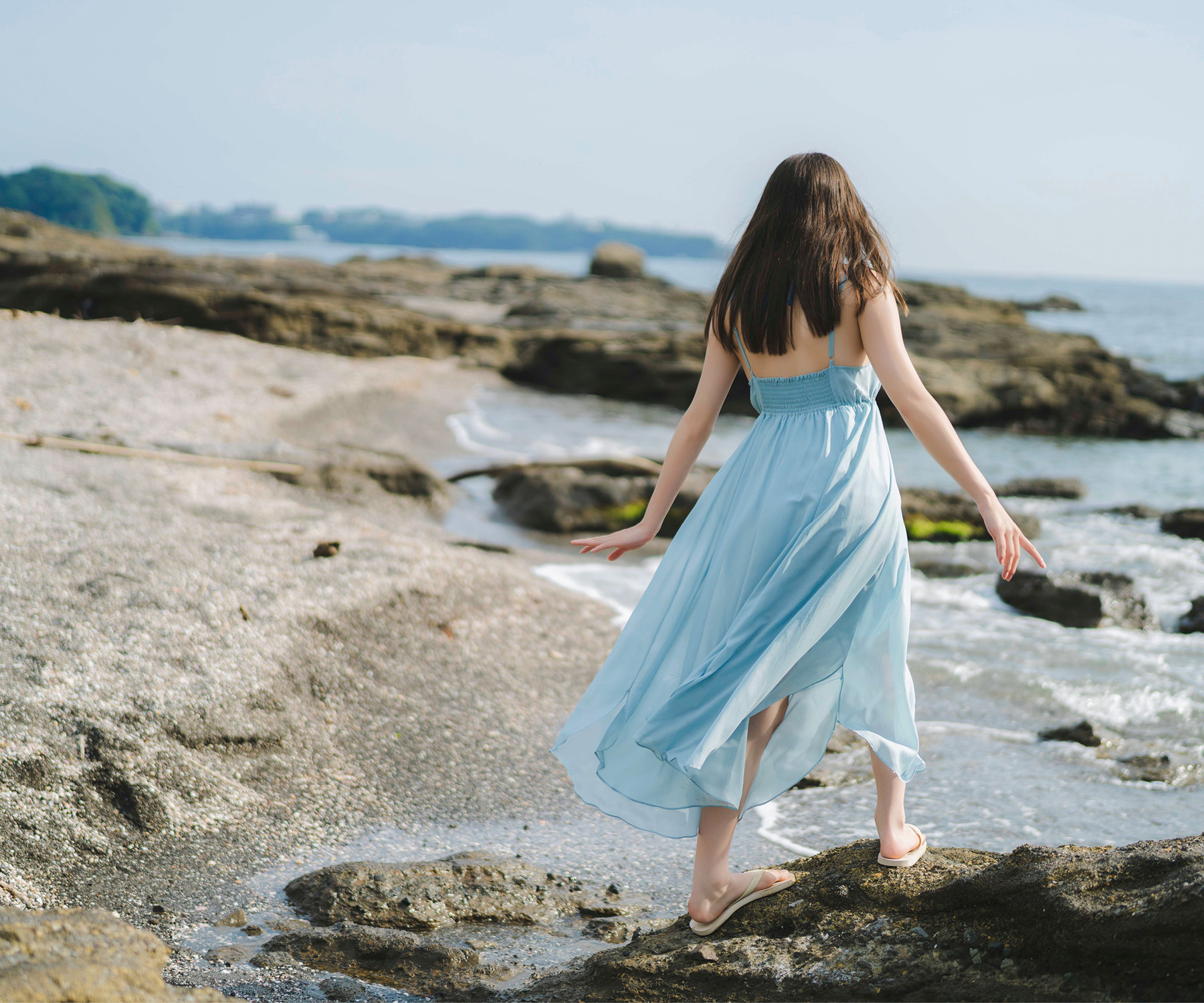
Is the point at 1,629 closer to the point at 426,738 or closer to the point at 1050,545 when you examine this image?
the point at 426,738

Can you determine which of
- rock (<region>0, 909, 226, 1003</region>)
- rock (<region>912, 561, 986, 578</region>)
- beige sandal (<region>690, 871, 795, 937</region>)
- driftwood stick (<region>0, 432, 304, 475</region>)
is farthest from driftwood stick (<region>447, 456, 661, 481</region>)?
rock (<region>0, 909, 226, 1003</region>)

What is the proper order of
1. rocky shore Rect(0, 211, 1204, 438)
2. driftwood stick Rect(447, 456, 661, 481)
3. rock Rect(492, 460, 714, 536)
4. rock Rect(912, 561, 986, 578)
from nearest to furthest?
rock Rect(912, 561, 986, 578) → rock Rect(492, 460, 714, 536) → driftwood stick Rect(447, 456, 661, 481) → rocky shore Rect(0, 211, 1204, 438)

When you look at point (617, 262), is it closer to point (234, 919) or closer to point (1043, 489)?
point (1043, 489)

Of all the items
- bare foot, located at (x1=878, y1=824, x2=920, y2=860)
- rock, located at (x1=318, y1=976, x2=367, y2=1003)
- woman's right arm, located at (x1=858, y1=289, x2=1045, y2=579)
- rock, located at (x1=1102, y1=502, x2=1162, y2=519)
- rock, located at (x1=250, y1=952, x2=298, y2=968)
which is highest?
woman's right arm, located at (x1=858, y1=289, x2=1045, y2=579)

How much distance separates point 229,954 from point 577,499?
6.42 metres

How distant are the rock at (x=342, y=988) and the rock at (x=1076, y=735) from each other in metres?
3.69

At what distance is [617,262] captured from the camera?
41500 mm

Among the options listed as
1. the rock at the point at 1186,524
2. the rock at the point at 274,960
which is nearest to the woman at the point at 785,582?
the rock at the point at 274,960

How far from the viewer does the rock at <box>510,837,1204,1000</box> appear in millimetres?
1971

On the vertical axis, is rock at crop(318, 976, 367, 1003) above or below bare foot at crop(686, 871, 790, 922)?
below

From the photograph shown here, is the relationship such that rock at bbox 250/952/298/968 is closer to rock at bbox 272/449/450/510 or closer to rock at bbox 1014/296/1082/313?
rock at bbox 272/449/450/510

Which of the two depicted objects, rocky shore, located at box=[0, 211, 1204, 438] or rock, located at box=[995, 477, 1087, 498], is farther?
rocky shore, located at box=[0, 211, 1204, 438]

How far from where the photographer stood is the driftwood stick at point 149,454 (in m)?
7.07

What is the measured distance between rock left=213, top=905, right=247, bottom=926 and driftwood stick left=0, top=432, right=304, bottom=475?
5.08m
